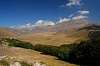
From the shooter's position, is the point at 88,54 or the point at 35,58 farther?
the point at 35,58

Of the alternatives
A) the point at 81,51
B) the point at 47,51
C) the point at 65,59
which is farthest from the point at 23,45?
the point at 81,51

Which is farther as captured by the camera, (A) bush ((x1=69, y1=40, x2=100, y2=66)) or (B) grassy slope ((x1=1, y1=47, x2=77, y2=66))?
(B) grassy slope ((x1=1, y1=47, x2=77, y2=66))

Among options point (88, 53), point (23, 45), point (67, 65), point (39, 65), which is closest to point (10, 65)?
point (39, 65)

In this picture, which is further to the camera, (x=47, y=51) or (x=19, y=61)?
(x=47, y=51)

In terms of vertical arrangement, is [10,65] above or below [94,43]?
below

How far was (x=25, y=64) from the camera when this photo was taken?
80.6m

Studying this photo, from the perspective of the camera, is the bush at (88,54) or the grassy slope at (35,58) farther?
the grassy slope at (35,58)

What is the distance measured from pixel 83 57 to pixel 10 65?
1382 inches

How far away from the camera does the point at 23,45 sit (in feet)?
628

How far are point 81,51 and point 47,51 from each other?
53265mm

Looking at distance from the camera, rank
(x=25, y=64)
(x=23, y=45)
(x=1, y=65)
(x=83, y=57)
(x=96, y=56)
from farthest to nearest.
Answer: (x=23, y=45) < (x=83, y=57) < (x=96, y=56) < (x=25, y=64) < (x=1, y=65)

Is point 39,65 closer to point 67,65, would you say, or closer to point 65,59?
point 67,65

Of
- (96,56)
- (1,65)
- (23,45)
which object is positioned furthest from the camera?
(23,45)

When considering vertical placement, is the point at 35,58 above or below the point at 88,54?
below
